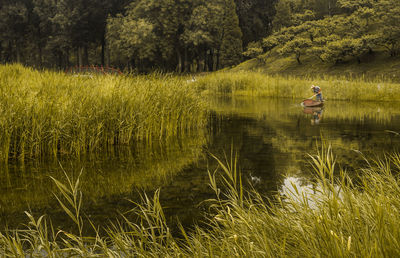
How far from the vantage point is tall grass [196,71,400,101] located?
18.7 meters

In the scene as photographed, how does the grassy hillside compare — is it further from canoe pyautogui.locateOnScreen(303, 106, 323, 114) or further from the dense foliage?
canoe pyautogui.locateOnScreen(303, 106, 323, 114)

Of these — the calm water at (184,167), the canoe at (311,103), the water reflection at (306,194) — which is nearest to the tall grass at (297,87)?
the canoe at (311,103)

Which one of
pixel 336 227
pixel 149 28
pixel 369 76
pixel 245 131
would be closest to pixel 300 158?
pixel 245 131

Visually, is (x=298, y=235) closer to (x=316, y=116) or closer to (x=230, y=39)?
(x=316, y=116)

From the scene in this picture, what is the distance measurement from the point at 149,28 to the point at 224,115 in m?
26.9

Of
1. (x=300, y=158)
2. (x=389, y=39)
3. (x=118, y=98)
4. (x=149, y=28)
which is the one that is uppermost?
(x=149, y=28)

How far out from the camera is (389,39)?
2761cm

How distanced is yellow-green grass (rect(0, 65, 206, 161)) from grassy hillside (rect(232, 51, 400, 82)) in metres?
16.9

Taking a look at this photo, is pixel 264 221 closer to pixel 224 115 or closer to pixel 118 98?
pixel 118 98

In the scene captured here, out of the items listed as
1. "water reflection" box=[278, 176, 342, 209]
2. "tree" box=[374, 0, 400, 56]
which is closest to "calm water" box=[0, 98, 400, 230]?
"water reflection" box=[278, 176, 342, 209]

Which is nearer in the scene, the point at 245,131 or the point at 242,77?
the point at 245,131

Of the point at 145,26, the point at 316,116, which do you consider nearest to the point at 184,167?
the point at 316,116

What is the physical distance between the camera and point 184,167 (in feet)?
21.4

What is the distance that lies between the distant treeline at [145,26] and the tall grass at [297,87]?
14522 mm
